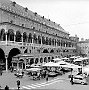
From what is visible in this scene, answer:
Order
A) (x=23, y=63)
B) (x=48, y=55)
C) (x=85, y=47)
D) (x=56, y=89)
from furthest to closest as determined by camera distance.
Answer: (x=85, y=47) < (x=48, y=55) < (x=23, y=63) < (x=56, y=89)

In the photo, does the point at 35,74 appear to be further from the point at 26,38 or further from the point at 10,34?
the point at 26,38

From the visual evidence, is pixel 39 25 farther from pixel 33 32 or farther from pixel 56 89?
pixel 56 89

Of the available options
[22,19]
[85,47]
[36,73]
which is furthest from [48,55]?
[85,47]

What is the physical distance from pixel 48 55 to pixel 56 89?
37390 mm

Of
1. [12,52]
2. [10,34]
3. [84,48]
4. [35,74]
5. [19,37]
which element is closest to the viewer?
[35,74]

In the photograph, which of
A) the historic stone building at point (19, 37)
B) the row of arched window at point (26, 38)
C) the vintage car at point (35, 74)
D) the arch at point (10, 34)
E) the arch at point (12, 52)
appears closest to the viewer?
the vintage car at point (35, 74)

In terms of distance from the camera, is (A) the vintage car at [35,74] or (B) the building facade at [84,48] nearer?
(A) the vintage car at [35,74]

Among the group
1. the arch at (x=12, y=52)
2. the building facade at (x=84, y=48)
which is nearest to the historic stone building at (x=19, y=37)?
the arch at (x=12, y=52)

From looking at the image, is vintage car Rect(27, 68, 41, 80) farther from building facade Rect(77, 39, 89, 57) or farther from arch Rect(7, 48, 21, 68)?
building facade Rect(77, 39, 89, 57)

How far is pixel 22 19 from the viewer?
205ft

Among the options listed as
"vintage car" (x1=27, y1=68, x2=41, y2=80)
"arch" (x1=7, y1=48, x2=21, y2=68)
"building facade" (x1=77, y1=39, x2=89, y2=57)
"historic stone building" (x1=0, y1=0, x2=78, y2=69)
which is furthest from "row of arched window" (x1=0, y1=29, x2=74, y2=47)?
"building facade" (x1=77, y1=39, x2=89, y2=57)

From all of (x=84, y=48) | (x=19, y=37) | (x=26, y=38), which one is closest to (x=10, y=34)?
(x=19, y=37)

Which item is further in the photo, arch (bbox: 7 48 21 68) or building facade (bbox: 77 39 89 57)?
building facade (bbox: 77 39 89 57)

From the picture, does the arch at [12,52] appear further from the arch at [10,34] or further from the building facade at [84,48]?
Answer: the building facade at [84,48]
